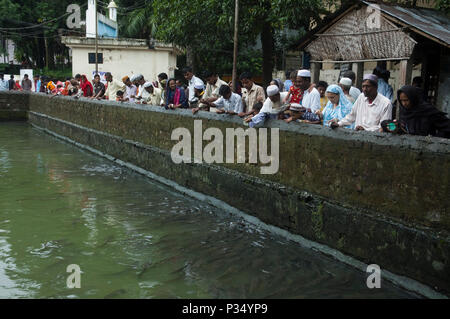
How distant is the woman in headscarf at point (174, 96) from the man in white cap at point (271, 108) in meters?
3.13

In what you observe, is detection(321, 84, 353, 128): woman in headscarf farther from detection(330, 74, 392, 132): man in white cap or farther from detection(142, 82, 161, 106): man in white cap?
detection(142, 82, 161, 106): man in white cap

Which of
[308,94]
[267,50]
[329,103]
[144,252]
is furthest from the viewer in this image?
[267,50]

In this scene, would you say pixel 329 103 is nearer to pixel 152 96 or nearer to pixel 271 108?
pixel 271 108

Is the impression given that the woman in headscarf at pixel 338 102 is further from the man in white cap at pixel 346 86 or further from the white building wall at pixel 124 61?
the white building wall at pixel 124 61

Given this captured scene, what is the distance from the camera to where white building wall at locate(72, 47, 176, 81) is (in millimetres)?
27938

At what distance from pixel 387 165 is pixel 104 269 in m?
3.19

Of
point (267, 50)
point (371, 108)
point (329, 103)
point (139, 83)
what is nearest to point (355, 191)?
point (371, 108)

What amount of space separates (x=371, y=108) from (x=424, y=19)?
5.81 meters

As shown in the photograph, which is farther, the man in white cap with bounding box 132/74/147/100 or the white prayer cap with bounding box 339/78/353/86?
the man in white cap with bounding box 132/74/147/100

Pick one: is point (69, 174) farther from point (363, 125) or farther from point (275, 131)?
point (363, 125)

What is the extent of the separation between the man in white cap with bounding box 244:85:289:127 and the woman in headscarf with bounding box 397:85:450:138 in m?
2.04

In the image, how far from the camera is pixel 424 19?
10.3 m

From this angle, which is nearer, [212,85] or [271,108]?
[271,108]

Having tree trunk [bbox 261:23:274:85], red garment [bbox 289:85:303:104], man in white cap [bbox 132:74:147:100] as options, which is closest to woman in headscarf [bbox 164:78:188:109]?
man in white cap [bbox 132:74:147:100]
